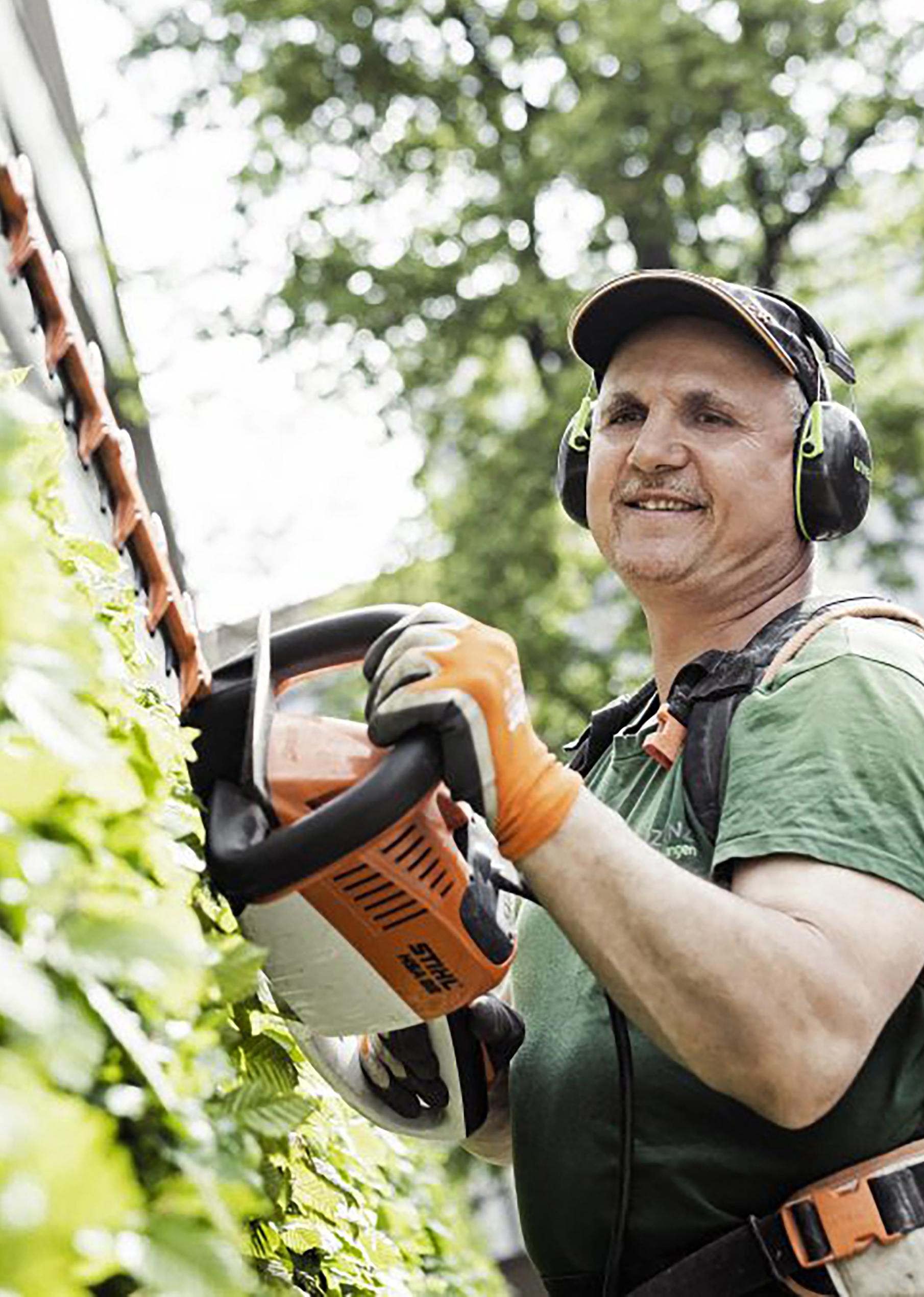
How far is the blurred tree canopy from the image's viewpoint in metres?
12.4

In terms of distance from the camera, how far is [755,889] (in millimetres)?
1750

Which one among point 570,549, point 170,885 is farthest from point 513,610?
point 170,885

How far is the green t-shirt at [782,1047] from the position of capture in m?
1.79

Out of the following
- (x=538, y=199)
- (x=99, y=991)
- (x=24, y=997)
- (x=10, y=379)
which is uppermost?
(x=10, y=379)

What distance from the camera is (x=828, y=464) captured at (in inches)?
96.3

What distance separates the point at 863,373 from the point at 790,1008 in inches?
513

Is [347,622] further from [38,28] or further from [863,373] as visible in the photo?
[863,373]

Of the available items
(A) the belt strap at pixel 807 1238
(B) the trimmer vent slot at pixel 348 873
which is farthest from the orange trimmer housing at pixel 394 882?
(A) the belt strap at pixel 807 1238

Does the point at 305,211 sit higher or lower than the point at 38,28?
lower

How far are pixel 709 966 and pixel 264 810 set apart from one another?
1.56ft

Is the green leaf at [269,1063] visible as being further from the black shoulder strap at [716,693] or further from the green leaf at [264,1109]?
the black shoulder strap at [716,693]

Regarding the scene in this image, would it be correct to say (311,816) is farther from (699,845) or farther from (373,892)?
(699,845)

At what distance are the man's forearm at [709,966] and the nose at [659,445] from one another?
0.91 meters

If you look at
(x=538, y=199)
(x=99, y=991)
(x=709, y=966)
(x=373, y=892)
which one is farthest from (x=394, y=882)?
(x=538, y=199)
